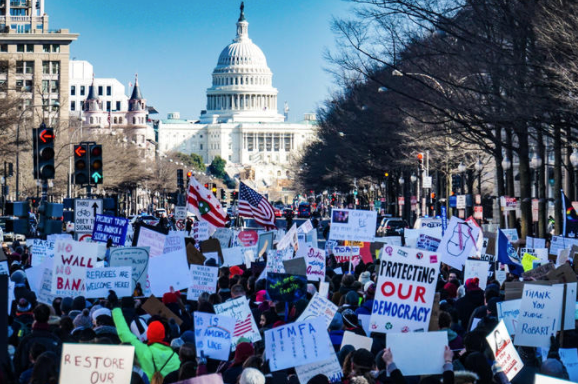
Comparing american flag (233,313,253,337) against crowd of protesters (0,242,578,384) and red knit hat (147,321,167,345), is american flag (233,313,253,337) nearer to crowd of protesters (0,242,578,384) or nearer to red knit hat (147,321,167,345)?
crowd of protesters (0,242,578,384)

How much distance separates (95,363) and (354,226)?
44.5 feet

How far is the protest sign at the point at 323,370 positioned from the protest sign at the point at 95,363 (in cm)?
241

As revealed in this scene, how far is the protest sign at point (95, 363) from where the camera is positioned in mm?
7531

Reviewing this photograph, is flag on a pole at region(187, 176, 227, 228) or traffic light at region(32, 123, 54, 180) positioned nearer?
traffic light at region(32, 123, 54, 180)

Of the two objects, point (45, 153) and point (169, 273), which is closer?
point (169, 273)

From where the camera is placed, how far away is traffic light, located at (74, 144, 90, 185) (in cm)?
2284

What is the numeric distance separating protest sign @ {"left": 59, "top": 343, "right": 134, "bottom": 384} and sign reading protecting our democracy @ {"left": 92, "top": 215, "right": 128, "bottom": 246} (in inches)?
539

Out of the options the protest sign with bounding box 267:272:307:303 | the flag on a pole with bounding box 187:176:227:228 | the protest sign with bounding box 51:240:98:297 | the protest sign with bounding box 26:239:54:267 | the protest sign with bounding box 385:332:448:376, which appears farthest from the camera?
the flag on a pole with bounding box 187:176:227:228

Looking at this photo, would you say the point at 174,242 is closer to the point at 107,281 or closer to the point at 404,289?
the point at 107,281

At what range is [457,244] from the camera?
65.4ft

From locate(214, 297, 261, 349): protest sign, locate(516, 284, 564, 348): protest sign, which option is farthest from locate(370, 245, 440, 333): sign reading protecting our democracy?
locate(214, 297, 261, 349): protest sign

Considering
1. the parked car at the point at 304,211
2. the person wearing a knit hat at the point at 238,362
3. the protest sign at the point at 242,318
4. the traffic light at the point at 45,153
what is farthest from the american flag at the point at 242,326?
the parked car at the point at 304,211

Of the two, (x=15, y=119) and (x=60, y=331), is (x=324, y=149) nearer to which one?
(x=15, y=119)

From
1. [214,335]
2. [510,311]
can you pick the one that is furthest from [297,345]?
[510,311]
